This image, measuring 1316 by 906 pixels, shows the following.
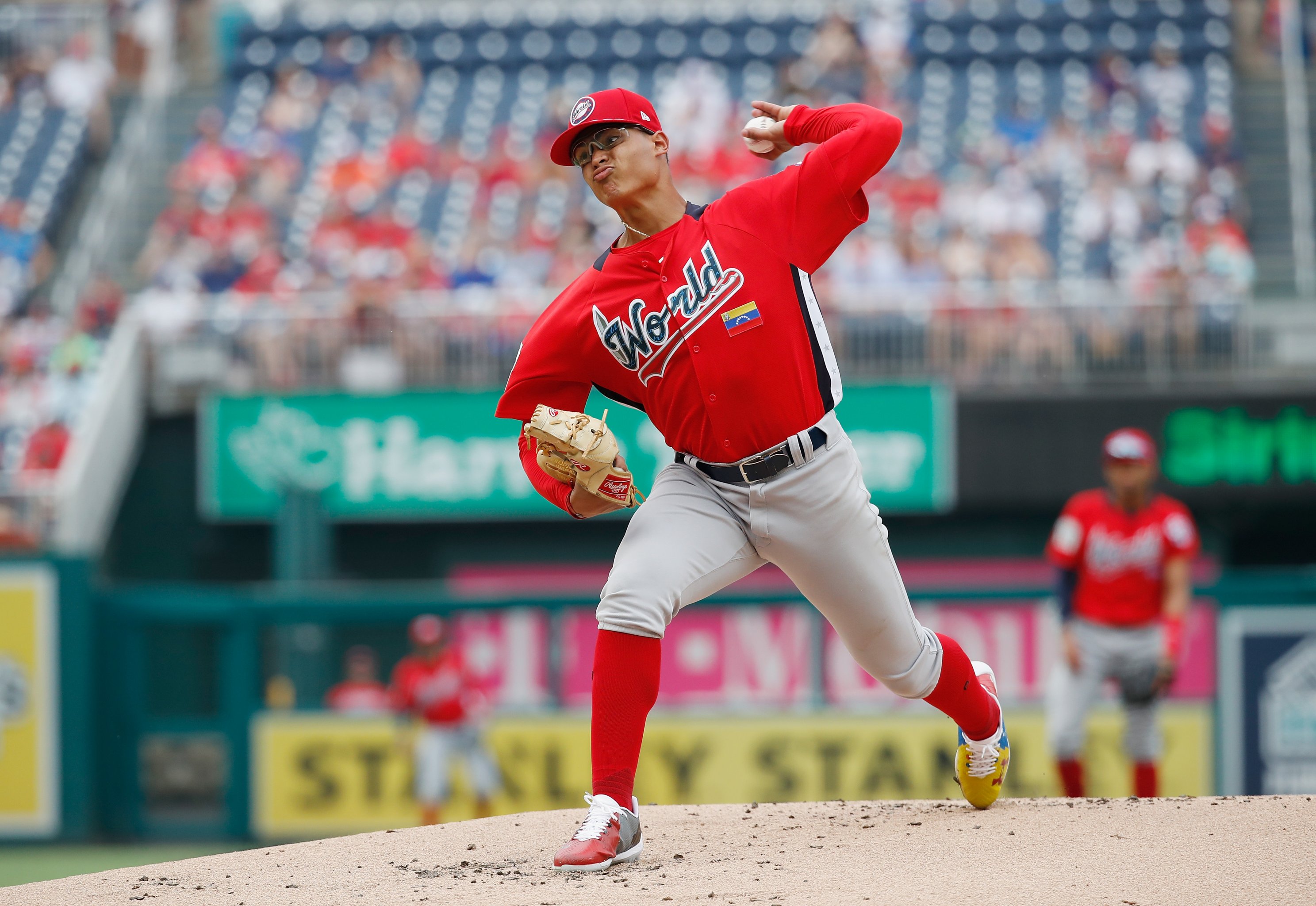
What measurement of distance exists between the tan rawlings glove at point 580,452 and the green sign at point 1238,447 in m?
8.50

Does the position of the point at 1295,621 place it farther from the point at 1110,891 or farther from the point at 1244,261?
the point at 1110,891

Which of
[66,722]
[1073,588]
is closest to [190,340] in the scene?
[66,722]

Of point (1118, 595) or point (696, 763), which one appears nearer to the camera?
point (1118, 595)

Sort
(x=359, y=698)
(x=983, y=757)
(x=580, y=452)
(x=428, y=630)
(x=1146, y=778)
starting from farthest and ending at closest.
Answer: (x=359, y=698) < (x=428, y=630) < (x=1146, y=778) < (x=983, y=757) < (x=580, y=452)

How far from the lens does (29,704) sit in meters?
9.66

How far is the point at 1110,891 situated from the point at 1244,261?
997 cm

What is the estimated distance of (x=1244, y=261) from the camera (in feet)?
40.3

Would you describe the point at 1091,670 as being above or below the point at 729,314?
below

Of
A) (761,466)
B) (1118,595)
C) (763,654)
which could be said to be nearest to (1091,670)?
(1118,595)

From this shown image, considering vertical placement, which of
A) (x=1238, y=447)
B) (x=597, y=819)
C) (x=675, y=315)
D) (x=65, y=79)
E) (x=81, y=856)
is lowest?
(x=81, y=856)

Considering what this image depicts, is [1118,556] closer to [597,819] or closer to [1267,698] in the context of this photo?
[1267,698]

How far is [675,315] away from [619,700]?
3.10ft

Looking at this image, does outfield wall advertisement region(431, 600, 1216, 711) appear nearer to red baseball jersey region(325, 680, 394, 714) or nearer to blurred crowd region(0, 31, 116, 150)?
red baseball jersey region(325, 680, 394, 714)

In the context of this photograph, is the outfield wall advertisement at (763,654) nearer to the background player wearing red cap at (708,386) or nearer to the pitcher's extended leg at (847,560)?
the pitcher's extended leg at (847,560)
